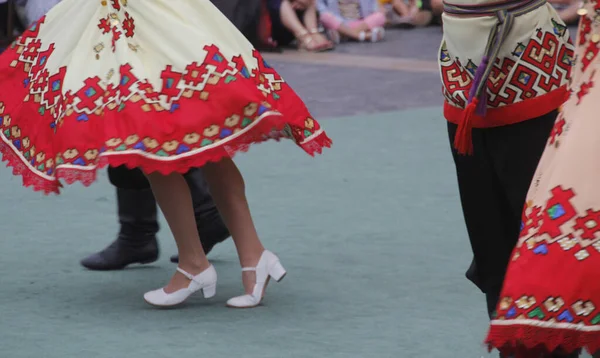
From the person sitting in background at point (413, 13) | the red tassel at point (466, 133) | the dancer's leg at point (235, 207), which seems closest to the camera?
the red tassel at point (466, 133)

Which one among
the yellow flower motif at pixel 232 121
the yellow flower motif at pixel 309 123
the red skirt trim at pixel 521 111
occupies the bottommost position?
the yellow flower motif at pixel 309 123

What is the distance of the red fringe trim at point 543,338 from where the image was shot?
101 inches

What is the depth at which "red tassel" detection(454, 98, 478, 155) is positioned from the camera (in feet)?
10.4

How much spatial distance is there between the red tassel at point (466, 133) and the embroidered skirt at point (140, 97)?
82cm

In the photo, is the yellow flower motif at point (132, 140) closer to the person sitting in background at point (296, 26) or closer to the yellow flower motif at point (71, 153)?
the yellow flower motif at point (71, 153)

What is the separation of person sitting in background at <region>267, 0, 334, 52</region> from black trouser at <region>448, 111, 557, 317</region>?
23.8 ft

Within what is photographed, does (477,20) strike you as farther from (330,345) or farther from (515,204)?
(330,345)

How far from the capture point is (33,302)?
431 cm

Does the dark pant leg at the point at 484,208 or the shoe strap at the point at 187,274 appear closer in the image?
the dark pant leg at the point at 484,208

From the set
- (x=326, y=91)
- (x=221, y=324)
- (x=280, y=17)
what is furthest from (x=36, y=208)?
(x=280, y=17)

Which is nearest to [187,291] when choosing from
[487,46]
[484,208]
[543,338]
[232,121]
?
[232,121]

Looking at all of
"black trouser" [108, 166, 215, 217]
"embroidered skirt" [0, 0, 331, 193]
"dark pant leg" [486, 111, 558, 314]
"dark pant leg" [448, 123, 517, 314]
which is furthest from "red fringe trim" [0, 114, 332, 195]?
"dark pant leg" [486, 111, 558, 314]

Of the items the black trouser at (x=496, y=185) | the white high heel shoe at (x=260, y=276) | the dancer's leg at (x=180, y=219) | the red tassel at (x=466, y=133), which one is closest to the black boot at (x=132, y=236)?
the dancer's leg at (x=180, y=219)

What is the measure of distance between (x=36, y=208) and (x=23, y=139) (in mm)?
1531
